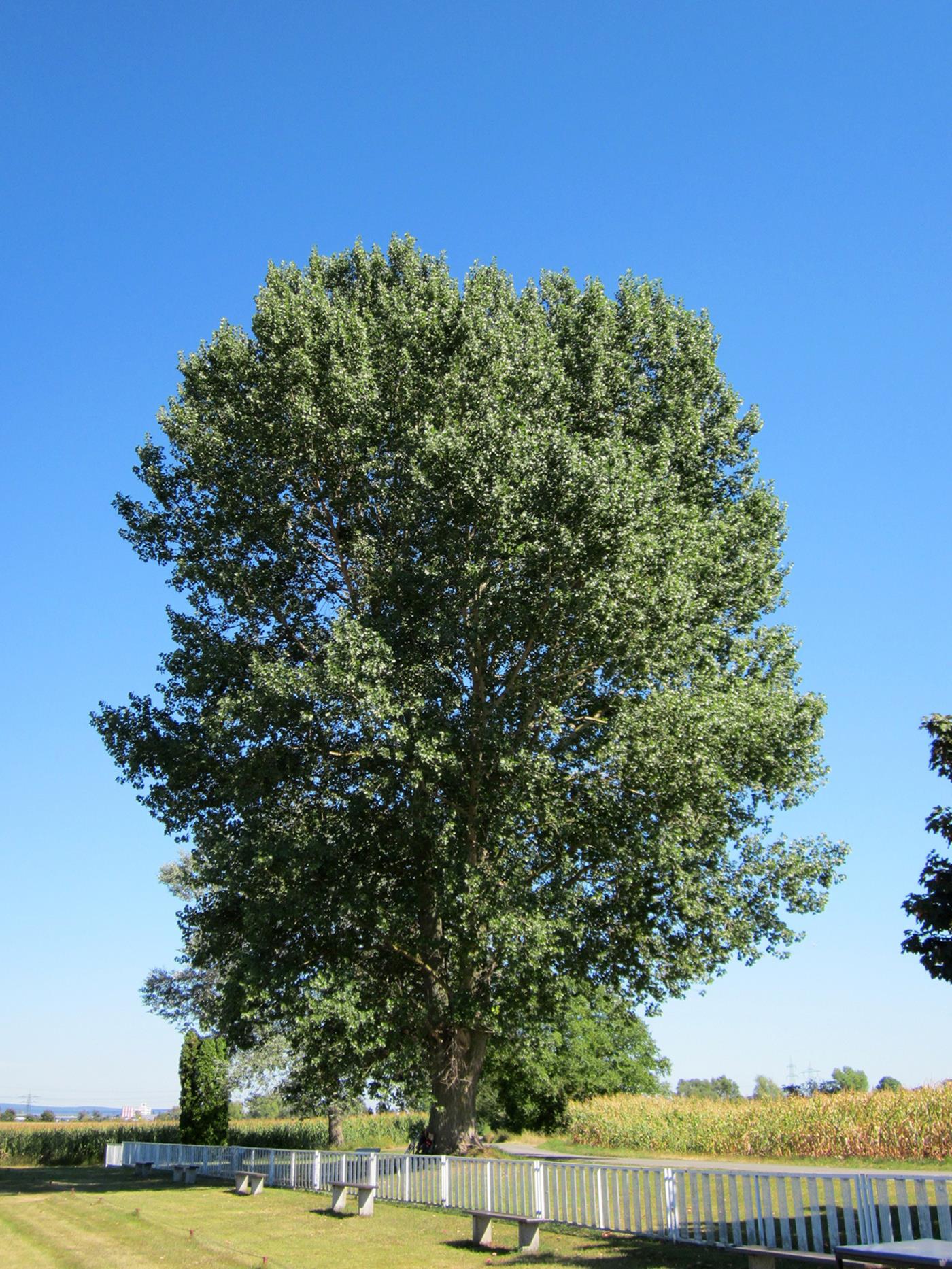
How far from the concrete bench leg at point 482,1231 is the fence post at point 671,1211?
276 centimetres

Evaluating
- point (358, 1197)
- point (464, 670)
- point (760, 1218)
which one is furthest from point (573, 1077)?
point (760, 1218)

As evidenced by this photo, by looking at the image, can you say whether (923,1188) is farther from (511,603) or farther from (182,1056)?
(182,1056)

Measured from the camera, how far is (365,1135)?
5066cm

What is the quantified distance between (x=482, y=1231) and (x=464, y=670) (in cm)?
1088

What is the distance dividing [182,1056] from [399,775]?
26.6m

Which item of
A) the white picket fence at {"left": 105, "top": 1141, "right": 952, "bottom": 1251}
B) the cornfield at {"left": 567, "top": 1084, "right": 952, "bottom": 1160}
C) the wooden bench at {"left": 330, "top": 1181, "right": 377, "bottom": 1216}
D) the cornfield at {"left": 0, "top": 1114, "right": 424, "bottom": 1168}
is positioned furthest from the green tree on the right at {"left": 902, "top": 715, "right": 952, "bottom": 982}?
the cornfield at {"left": 0, "top": 1114, "right": 424, "bottom": 1168}

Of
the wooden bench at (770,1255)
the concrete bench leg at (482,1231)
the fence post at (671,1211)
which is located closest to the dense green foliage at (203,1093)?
the concrete bench leg at (482,1231)

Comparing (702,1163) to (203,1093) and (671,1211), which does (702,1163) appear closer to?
(671,1211)

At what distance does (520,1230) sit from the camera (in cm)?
1345

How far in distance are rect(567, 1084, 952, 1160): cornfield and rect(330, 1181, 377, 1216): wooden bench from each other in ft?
57.2

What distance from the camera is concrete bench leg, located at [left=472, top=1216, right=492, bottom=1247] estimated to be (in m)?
13.7

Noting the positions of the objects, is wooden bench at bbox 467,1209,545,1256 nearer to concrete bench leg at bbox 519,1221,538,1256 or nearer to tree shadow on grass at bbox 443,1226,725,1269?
concrete bench leg at bbox 519,1221,538,1256

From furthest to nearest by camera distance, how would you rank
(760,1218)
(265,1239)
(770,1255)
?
1. (265,1239)
2. (760,1218)
3. (770,1255)

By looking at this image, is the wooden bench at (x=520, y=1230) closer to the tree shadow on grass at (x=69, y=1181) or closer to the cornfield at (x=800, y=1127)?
the tree shadow on grass at (x=69, y=1181)
